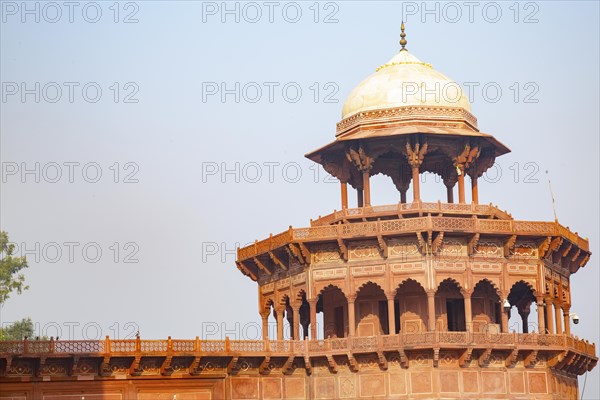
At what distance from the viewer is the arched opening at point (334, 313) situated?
58438 mm

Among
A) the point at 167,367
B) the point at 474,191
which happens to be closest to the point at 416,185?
the point at 474,191

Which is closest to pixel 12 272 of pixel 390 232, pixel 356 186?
pixel 356 186

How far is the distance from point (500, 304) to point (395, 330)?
4.84 meters

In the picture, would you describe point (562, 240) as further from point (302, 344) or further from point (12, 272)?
point (12, 272)

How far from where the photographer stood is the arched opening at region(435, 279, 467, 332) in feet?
184

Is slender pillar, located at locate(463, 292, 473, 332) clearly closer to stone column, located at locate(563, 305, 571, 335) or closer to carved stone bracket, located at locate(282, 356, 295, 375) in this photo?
stone column, located at locate(563, 305, 571, 335)

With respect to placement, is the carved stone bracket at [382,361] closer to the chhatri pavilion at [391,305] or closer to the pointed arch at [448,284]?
the chhatri pavilion at [391,305]

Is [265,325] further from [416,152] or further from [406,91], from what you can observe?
[406,91]

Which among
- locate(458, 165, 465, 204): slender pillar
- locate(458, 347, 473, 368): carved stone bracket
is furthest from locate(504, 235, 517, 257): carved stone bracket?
locate(458, 347, 473, 368): carved stone bracket

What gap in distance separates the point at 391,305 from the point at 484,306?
457cm

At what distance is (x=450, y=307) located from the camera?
5744 centimetres

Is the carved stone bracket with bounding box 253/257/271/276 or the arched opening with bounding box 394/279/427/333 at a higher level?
the carved stone bracket with bounding box 253/257/271/276

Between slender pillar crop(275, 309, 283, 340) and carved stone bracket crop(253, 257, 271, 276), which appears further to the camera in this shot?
carved stone bracket crop(253, 257, 271, 276)

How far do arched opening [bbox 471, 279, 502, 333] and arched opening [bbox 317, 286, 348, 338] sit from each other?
510 centimetres
